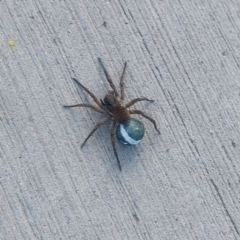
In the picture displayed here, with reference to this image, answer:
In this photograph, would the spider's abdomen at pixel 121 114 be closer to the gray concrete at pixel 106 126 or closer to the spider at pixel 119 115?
the spider at pixel 119 115

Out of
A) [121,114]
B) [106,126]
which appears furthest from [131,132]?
[106,126]

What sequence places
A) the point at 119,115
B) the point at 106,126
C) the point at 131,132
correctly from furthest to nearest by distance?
the point at 106,126
the point at 119,115
the point at 131,132

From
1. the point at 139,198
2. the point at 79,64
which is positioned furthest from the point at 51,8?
the point at 139,198

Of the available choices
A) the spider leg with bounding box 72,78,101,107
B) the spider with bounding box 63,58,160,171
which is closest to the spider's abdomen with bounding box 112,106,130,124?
the spider with bounding box 63,58,160,171

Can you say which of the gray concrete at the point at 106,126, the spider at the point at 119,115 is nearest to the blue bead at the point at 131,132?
the spider at the point at 119,115

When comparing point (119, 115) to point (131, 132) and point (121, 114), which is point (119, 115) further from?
point (131, 132)

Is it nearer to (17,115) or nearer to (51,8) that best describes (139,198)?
(17,115)

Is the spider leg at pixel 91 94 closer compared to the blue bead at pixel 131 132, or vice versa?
the blue bead at pixel 131 132
